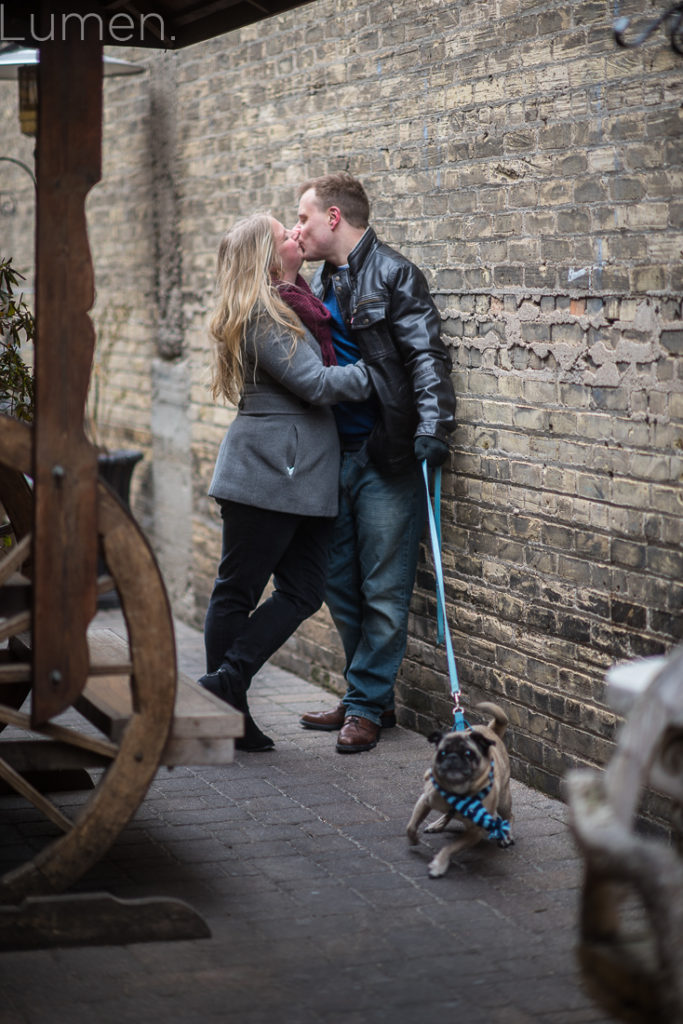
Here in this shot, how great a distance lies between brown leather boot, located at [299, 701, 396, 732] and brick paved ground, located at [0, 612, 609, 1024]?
470 mm

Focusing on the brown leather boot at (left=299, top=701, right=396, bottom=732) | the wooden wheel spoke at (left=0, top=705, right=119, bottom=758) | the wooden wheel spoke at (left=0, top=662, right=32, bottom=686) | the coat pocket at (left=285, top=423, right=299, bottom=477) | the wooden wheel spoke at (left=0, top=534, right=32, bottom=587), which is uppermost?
the coat pocket at (left=285, top=423, right=299, bottom=477)

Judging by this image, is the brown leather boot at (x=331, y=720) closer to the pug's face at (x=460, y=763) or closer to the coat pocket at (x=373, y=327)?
the coat pocket at (x=373, y=327)

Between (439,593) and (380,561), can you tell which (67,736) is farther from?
(380,561)

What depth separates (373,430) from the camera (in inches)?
222

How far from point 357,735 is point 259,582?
0.77m

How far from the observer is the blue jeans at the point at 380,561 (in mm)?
5719

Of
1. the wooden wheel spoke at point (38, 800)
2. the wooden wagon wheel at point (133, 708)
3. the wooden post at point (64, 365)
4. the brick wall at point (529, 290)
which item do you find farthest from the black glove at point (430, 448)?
the wooden wheel spoke at point (38, 800)

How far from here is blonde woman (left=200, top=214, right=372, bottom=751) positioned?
5398 mm

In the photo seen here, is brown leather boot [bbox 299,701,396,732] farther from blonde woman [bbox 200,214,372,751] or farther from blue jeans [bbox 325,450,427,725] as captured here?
blonde woman [bbox 200,214,372,751]

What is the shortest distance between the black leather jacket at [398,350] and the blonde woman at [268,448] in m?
0.12

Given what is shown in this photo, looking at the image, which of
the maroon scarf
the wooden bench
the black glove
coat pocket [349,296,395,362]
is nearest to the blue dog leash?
the black glove

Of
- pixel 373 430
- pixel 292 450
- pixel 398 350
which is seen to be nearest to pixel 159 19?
pixel 398 350

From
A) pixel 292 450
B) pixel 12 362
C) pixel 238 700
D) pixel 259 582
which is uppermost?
pixel 12 362

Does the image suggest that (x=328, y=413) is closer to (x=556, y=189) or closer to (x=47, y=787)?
(x=556, y=189)
